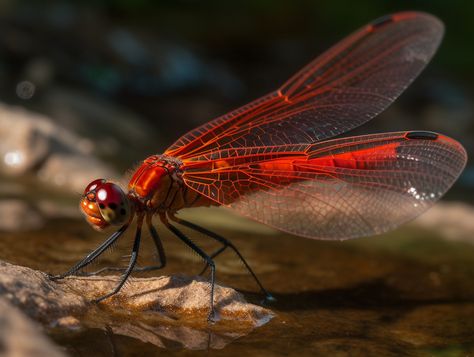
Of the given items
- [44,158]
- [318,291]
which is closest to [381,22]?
[318,291]

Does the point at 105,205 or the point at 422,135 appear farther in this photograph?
the point at 422,135

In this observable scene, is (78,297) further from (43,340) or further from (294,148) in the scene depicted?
(294,148)

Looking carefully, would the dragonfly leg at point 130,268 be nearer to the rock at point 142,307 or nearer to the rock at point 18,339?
the rock at point 142,307

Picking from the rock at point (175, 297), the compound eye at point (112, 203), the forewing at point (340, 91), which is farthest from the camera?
the forewing at point (340, 91)

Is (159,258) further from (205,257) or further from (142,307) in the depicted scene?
(142,307)

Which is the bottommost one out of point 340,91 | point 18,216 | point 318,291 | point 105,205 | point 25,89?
point 318,291

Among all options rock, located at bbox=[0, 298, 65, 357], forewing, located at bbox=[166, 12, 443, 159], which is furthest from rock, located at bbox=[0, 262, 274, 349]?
forewing, located at bbox=[166, 12, 443, 159]

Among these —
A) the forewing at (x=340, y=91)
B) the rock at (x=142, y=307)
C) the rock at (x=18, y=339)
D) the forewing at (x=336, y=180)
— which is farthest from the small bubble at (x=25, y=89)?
the rock at (x=18, y=339)

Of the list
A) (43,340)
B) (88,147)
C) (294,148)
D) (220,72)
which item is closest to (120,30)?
(220,72)
